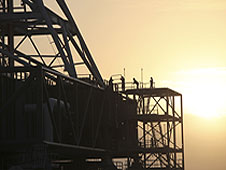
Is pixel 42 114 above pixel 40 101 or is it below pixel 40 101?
below

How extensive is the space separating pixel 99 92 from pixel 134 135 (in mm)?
17650

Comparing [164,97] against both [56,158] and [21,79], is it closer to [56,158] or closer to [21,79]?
[56,158]

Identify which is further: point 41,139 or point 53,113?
point 53,113

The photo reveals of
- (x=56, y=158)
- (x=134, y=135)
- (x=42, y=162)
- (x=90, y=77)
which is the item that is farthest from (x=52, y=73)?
(x=134, y=135)

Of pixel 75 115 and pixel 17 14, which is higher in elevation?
pixel 17 14

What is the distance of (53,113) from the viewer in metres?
76.6

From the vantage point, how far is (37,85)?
70.8 meters

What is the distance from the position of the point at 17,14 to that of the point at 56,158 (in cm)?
1654

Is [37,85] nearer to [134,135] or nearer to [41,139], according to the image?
[41,139]

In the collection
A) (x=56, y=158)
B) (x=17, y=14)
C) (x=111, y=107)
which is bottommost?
(x=56, y=158)

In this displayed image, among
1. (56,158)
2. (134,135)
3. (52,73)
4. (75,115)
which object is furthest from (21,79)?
(134,135)

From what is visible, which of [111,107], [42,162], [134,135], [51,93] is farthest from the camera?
[134,135]

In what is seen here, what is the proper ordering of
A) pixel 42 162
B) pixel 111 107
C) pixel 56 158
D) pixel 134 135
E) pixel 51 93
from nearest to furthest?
pixel 42 162, pixel 51 93, pixel 56 158, pixel 111 107, pixel 134 135

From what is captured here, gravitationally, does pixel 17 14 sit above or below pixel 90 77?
above
